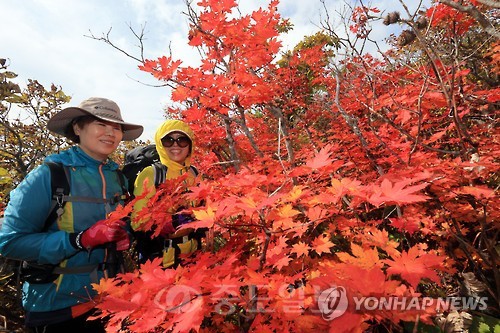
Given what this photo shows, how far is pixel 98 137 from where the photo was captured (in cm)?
228

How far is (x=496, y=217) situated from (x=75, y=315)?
4.18 meters

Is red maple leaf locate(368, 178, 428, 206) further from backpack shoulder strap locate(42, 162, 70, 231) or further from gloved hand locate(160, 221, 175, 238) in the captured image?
backpack shoulder strap locate(42, 162, 70, 231)

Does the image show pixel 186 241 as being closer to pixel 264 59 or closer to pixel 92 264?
pixel 92 264

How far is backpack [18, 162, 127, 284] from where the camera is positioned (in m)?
1.93

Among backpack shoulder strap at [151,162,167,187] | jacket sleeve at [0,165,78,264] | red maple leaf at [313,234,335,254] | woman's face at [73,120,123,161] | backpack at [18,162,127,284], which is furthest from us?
backpack shoulder strap at [151,162,167,187]

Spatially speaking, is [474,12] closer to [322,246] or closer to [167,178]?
[322,246]

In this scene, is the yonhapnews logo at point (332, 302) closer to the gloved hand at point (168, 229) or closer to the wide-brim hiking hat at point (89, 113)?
the gloved hand at point (168, 229)

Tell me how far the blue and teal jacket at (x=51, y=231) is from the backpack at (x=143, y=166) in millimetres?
702

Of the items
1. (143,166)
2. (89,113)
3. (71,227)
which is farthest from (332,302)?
(143,166)

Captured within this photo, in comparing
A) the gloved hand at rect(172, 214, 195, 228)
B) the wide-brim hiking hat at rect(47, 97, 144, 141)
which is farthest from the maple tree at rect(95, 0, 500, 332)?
the wide-brim hiking hat at rect(47, 97, 144, 141)

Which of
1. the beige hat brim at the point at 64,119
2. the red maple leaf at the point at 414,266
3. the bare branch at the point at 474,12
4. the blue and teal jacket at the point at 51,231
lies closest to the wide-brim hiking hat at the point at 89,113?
the beige hat brim at the point at 64,119

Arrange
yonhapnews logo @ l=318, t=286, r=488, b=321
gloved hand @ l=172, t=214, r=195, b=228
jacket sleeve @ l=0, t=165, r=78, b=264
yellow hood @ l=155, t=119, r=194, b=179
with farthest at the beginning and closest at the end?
1. yellow hood @ l=155, t=119, r=194, b=179
2. gloved hand @ l=172, t=214, r=195, b=228
3. jacket sleeve @ l=0, t=165, r=78, b=264
4. yonhapnews logo @ l=318, t=286, r=488, b=321

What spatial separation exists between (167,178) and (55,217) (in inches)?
44.5

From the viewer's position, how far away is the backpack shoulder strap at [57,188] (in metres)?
1.98
